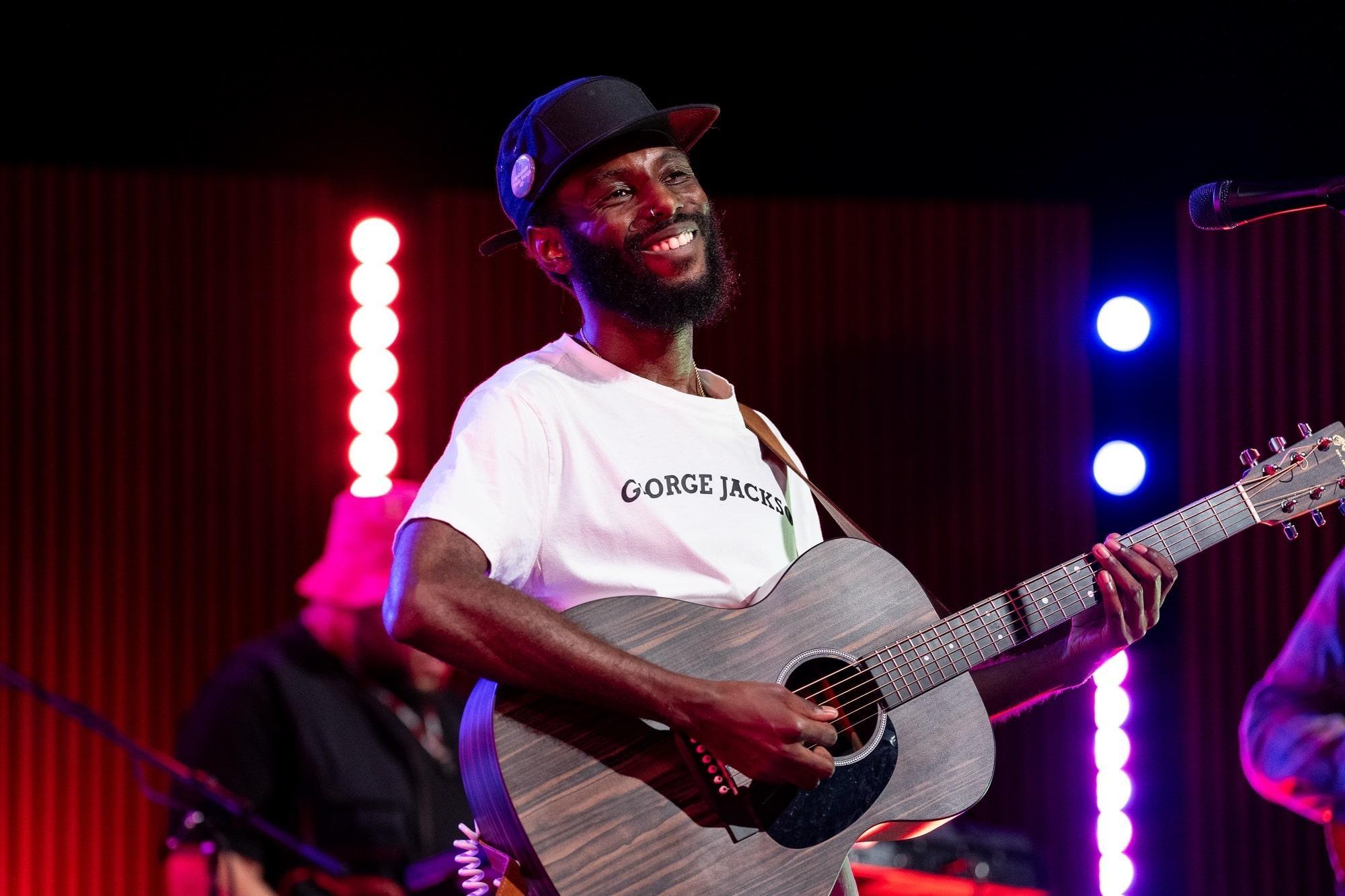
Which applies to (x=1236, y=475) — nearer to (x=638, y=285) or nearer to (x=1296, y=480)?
(x=1296, y=480)

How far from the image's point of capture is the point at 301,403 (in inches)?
229

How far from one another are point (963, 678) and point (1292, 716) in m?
1.08

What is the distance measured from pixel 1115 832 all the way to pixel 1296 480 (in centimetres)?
377

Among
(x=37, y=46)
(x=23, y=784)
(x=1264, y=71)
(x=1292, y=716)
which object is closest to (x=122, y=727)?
(x=23, y=784)

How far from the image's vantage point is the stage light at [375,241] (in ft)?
19.3

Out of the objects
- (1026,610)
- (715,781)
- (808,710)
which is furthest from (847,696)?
(1026,610)

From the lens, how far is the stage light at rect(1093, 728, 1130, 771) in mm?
6141

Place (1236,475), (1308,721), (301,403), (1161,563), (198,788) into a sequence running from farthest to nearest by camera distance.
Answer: (1236,475) < (301,403) < (198,788) < (1308,721) < (1161,563)

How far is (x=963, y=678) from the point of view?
2.60 m

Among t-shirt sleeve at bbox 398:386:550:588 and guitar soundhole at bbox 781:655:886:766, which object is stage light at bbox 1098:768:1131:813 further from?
t-shirt sleeve at bbox 398:386:550:588

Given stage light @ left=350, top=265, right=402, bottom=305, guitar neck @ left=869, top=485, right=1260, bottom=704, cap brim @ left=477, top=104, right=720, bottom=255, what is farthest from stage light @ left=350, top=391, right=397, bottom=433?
guitar neck @ left=869, top=485, right=1260, bottom=704

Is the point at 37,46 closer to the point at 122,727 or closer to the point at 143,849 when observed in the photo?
the point at 122,727

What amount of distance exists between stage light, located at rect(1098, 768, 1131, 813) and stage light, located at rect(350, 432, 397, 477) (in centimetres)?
355

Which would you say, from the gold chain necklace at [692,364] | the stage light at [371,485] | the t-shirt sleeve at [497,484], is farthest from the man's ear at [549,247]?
the stage light at [371,485]
